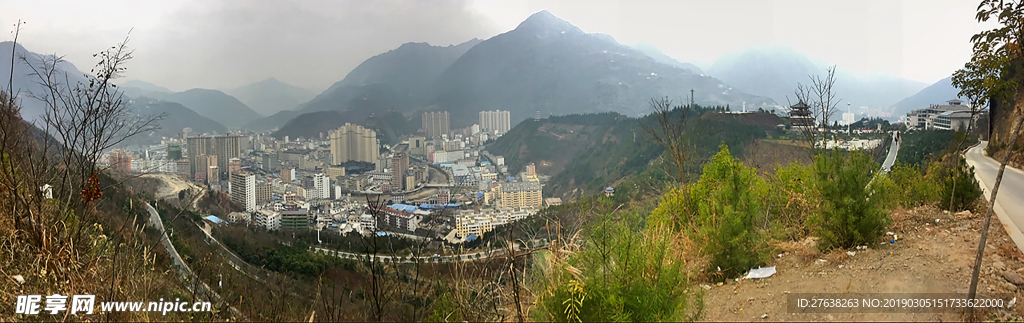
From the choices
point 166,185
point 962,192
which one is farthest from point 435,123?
point 962,192

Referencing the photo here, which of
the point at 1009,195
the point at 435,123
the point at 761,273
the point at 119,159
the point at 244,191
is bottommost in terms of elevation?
the point at 244,191

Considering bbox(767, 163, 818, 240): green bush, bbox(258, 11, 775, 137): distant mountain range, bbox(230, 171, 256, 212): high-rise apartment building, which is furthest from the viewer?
bbox(258, 11, 775, 137): distant mountain range

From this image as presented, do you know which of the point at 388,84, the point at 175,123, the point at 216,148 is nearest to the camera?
the point at 216,148

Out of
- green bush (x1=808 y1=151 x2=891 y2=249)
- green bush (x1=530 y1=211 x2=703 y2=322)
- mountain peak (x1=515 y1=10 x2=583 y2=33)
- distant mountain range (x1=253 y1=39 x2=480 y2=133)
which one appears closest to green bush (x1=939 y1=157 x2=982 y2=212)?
green bush (x1=808 y1=151 x2=891 y2=249)

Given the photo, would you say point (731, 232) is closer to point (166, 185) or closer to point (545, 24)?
point (166, 185)

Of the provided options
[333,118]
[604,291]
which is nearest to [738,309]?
[604,291]

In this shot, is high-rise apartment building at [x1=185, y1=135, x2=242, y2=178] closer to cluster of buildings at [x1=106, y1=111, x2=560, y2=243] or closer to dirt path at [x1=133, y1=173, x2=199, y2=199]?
cluster of buildings at [x1=106, y1=111, x2=560, y2=243]
